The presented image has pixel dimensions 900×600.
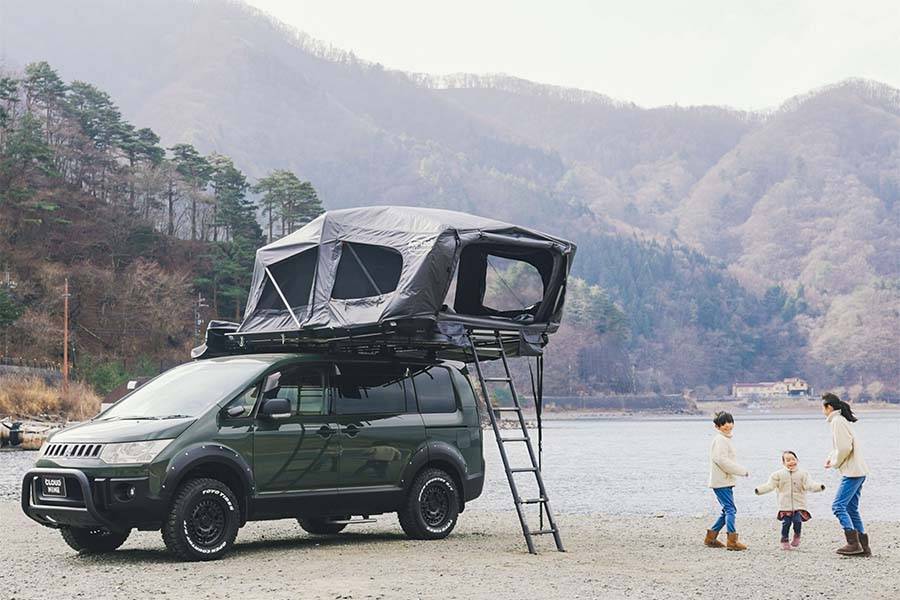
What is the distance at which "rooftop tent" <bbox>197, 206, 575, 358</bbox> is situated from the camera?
1513 cm

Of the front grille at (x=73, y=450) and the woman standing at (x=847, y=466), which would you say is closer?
the front grille at (x=73, y=450)

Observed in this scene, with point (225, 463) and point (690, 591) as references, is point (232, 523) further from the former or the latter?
point (690, 591)

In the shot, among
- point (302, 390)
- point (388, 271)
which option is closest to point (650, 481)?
point (388, 271)

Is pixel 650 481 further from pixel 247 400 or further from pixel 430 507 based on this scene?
pixel 247 400

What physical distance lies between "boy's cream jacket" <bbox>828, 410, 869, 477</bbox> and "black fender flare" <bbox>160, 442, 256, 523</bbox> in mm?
6842

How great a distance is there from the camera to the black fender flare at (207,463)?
13109mm

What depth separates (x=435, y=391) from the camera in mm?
16422

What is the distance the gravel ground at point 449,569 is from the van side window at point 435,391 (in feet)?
5.81

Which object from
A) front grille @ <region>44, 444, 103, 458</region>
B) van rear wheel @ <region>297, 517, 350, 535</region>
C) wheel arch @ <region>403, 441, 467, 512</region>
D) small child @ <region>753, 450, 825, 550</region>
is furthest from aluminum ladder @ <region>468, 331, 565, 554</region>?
front grille @ <region>44, 444, 103, 458</region>

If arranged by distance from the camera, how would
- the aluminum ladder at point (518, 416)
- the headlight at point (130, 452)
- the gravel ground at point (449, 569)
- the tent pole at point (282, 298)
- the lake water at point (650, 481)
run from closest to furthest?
the gravel ground at point (449, 569) → the headlight at point (130, 452) → the aluminum ladder at point (518, 416) → the tent pole at point (282, 298) → the lake water at point (650, 481)

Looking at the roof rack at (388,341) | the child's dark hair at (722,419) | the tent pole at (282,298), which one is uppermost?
the tent pole at (282,298)

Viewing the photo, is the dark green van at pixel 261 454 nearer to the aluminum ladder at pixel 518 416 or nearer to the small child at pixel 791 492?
the aluminum ladder at pixel 518 416

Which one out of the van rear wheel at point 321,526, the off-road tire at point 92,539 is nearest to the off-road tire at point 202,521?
the off-road tire at point 92,539

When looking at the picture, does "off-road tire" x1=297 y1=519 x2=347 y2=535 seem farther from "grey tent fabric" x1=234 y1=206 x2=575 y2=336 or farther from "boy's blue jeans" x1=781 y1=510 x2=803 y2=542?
"boy's blue jeans" x1=781 y1=510 x2=803 y2=542
